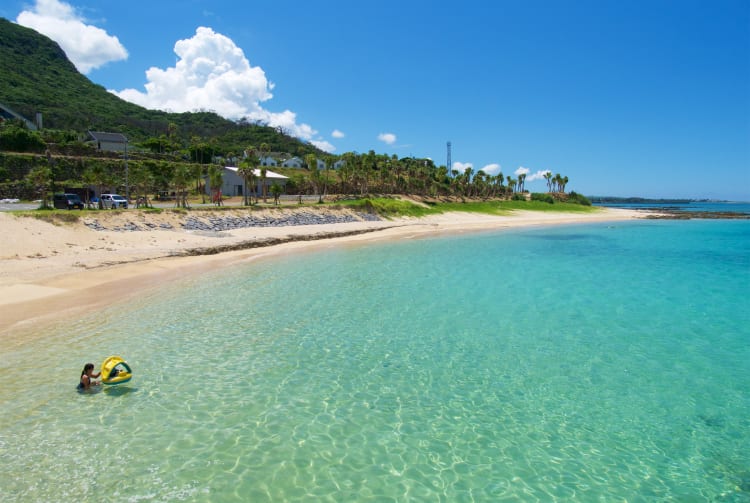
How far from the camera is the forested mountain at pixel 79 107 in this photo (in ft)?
375

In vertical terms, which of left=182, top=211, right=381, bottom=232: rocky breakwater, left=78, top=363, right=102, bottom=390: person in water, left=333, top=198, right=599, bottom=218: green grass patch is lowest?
left=78, top=363, right=102, bottom=390: person in water

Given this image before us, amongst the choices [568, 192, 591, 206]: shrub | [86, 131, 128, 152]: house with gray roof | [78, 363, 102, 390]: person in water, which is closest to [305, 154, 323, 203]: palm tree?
[86, 131, 128, 152]: house with gray roof

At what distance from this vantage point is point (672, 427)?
8.70m

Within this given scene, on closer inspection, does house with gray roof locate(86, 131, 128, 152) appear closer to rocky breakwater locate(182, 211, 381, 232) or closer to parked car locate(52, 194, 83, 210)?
parked car locate(52, 194, 83, 210)

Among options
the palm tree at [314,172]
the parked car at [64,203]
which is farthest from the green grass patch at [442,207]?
the parked car at [64,203]

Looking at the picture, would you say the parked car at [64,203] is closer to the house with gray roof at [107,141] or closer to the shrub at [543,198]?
the house with gray roof at [107,141]

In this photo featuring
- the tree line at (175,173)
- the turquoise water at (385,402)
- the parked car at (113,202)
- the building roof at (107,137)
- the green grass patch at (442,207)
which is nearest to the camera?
the turquoise water at (385,402)

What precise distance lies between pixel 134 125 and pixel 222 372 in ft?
479

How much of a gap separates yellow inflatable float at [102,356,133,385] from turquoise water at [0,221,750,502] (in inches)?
11.5

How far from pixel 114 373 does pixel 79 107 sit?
507 ft

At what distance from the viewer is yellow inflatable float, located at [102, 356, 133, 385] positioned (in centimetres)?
1009

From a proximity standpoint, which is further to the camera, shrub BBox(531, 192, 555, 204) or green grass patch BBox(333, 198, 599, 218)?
shrub BBox(531, 192, 555, 204)

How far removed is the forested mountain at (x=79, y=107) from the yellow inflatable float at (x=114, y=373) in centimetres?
10309

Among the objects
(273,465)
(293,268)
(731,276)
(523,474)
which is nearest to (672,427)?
(523,474)
